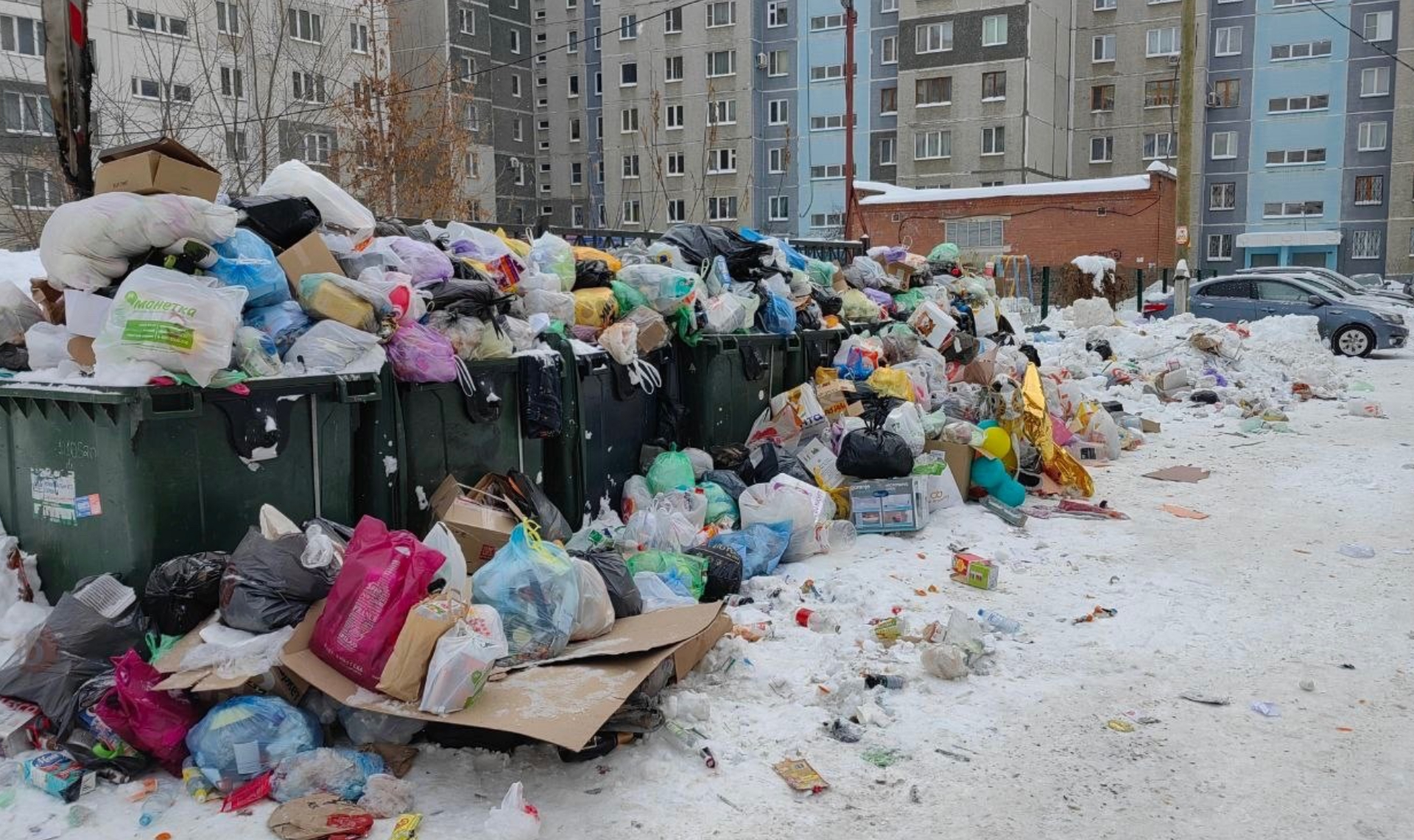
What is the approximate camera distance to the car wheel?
16.0m

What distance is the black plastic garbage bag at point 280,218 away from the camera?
4.79 meters

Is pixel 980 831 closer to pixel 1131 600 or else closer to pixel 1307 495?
pixel 1131 600

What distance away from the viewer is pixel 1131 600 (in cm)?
512

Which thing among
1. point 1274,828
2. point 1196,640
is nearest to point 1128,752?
point 1274,828

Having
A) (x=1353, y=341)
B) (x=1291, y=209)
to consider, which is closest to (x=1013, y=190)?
(x=1291, y=209)

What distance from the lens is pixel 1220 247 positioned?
40406 millimetres

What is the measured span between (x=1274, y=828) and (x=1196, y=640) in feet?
5.24

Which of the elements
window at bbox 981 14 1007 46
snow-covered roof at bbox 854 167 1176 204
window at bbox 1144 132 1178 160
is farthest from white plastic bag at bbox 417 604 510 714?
window at bbox 1144 132 1178 160

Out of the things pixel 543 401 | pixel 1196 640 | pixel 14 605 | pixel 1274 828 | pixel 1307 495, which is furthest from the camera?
pixel 1307 495

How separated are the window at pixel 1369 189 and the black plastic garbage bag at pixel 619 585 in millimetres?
42197

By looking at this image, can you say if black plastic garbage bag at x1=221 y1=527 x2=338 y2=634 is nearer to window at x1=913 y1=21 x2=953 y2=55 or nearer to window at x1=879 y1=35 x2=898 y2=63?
window at x1=913 y1=21 x2=953 y2=55

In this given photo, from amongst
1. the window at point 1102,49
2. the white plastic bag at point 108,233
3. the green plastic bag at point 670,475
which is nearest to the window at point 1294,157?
the window at point 1102,49

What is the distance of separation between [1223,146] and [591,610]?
42.8 metres

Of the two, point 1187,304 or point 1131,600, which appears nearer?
point 1131,600
